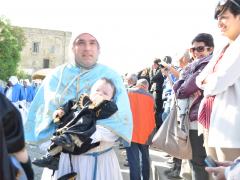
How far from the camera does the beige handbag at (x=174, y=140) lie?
3814mm

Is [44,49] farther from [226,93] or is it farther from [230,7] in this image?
[226,93]

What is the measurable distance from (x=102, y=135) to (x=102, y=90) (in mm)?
386

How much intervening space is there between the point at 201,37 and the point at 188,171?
1394 mm

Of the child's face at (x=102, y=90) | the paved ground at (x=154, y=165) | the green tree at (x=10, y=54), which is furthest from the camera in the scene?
the green tree at (x=10, y=54)

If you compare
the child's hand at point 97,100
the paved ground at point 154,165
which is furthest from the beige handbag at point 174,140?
the paved ground at point 154,165

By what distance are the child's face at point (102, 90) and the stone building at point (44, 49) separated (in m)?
65.9

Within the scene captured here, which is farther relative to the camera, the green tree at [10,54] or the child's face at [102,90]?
the green tree at [10,54]

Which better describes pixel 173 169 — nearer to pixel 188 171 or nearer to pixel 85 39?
pixel 188 171

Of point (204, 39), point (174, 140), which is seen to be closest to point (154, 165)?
point (174, 140)

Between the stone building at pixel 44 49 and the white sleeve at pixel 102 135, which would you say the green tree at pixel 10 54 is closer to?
the stone building at pixel 44 49

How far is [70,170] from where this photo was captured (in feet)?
11.6

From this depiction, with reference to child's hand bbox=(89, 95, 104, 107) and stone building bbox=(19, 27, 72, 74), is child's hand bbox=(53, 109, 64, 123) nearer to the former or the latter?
child's hand bbox=(89, 95, 104, 107)

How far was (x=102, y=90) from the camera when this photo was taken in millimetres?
3443

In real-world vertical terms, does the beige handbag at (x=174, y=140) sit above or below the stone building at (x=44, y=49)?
above
